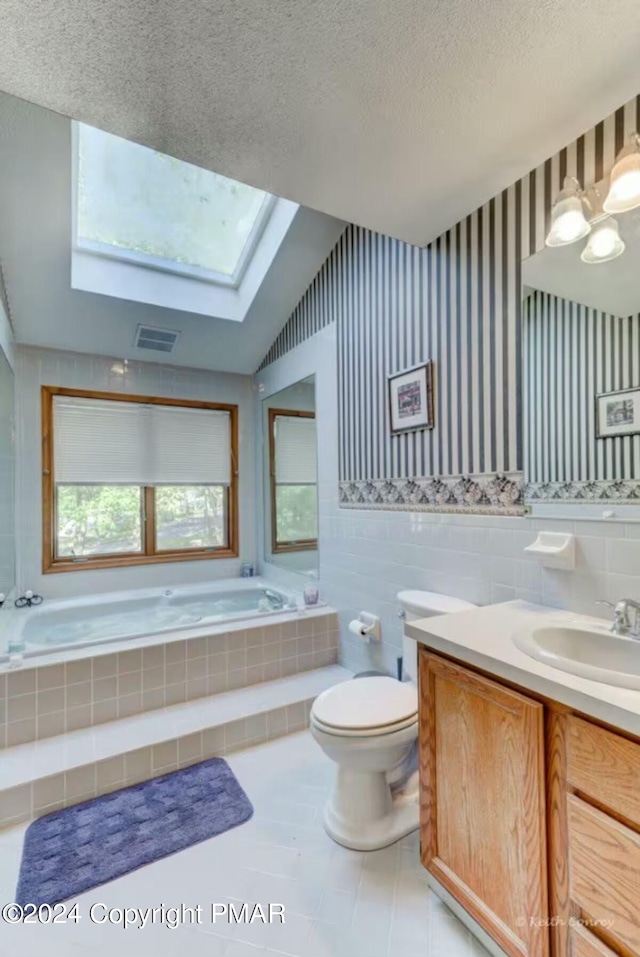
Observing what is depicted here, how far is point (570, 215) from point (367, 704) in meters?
1.84

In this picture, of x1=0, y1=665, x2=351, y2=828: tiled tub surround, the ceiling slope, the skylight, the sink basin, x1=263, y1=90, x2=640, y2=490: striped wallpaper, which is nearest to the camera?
the sink basin

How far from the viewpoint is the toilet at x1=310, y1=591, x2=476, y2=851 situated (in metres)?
1.52

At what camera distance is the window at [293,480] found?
122 inches

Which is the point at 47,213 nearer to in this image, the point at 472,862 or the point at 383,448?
the point at 383,448

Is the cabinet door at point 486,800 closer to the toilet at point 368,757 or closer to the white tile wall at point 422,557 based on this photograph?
the toilet at point 368,757

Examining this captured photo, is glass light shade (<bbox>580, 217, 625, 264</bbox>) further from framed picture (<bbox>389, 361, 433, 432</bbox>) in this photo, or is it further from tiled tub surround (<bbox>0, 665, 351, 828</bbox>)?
tiled tub surround (<bbox>0, 665, 351, 828</bbox>)

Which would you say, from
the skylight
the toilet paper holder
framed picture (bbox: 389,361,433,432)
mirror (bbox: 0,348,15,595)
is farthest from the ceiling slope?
the toilet paper holder

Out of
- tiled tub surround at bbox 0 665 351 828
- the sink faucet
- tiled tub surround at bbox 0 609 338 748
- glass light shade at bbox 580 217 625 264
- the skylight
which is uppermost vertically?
the skylight

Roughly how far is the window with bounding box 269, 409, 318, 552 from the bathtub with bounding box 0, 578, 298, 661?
1.38ft

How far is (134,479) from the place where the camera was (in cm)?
345

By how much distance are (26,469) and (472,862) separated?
3.32 meters

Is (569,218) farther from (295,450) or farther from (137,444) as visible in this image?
(137,444)

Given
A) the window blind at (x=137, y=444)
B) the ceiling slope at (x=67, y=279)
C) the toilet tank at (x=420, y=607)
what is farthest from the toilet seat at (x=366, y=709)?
the ceiling slope at (x=67, y=279)

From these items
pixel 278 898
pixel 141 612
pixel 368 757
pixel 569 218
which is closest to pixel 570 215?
pixel 569 218
